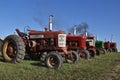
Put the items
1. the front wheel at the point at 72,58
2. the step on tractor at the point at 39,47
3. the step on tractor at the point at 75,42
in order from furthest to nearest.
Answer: the step on tractor at the point at 75,42 → the front wheel at the point at 72,58 → the step on tractor at the point at 39,47

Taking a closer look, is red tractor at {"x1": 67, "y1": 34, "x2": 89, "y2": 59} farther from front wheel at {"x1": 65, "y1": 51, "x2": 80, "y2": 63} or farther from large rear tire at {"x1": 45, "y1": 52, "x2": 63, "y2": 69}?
large rear tire at {"x1": 45, "y1": 52, "x2": 63, "y2": 69}

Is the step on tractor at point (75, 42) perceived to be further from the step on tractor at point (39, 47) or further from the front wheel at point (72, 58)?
the step on tractor at point (39, 47)

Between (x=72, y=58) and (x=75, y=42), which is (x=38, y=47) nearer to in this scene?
(x=72, y=58)

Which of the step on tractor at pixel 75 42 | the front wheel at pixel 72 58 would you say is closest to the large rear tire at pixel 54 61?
the front wheel at pixel 72 58

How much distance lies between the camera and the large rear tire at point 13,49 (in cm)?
1392

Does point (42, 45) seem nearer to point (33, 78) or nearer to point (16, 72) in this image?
point (16, 72)

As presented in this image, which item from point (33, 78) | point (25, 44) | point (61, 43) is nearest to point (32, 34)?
point (25, 44)

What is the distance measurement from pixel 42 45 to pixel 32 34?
2.64 feet

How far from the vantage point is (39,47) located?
1535cm

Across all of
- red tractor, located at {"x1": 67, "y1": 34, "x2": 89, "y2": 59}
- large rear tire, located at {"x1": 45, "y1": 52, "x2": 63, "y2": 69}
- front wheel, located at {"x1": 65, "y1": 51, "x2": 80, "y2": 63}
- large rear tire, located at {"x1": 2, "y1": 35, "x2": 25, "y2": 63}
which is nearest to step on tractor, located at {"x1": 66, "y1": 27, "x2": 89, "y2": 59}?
red tractor, located at {"x1": 67, "y1": 34, "x2": 89, "y2": 59}

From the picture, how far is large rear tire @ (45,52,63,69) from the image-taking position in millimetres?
12781

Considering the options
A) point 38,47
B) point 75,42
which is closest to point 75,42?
point 75,42

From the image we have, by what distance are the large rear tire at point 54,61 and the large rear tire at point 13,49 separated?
5.03 feet

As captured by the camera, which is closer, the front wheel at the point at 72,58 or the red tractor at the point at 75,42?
the front wheel at the point at 72,58
